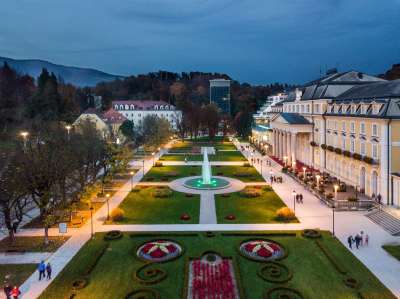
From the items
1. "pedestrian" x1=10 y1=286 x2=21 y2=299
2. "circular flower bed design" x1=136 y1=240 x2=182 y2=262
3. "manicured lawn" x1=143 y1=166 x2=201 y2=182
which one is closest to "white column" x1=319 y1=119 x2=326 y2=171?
"manicured lawn" x1=143 y1=166 x2=201 y2=182

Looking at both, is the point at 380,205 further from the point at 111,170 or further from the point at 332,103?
the point at 111,170

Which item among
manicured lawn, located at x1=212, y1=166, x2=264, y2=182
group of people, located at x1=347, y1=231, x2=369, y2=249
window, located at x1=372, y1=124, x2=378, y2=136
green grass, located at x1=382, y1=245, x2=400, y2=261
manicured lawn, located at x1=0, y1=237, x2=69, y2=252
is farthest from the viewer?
manicured lawn, located at x1=212, y1=166, x2=264, y2=182

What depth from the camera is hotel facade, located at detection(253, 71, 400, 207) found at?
39.4 metres

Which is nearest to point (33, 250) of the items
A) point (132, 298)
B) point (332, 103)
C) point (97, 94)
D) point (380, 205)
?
point (132, 298)

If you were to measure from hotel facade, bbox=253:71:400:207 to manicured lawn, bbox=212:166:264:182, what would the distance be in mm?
8737

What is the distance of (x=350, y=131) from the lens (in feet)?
160

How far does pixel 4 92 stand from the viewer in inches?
3629

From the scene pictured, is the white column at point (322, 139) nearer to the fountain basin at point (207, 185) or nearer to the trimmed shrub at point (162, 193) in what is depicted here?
the fountain basin at point (207, 185)

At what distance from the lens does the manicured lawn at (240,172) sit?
59.4 meters

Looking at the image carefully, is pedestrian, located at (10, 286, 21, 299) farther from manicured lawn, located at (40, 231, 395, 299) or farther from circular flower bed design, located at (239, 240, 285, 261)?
circular flower bed design, located at (239, 240, 285, 261)

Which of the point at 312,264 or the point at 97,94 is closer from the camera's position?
the point at 312,264

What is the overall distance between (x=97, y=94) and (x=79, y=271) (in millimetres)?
155748

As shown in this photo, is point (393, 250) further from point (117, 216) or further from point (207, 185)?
point (207, 185)

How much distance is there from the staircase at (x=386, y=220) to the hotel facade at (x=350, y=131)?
2.94 metres
